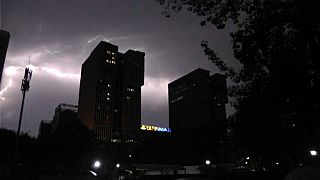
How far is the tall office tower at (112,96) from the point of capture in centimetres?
14450

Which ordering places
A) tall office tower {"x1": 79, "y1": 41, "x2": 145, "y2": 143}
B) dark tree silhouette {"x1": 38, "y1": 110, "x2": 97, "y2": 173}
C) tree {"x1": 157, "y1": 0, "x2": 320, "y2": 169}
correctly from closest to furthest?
tree {"x1": 157, "y1": 0, "x2": 320, "y2": 169} < dark tree silhouette {"x1": 38, "y1": 110, "x2": 97, "y2": 173} < tall office tower {"x1": 79, "y1": 41, "x2": 145, "y2": 143}

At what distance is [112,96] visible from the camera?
493 ft

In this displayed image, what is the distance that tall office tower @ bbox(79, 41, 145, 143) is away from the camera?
144500 millimetres

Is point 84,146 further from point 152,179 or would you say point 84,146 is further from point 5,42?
point 5,42

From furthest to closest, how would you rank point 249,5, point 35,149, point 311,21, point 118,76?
point 118,76 < point 35,149 < point 249,5 < point 311,21

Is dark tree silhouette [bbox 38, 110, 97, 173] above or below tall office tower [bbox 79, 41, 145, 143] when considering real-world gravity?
below

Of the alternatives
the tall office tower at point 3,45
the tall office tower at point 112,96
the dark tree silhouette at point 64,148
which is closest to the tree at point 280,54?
the tall office tower at point 3,45

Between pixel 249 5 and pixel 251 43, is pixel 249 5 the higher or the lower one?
the higher one

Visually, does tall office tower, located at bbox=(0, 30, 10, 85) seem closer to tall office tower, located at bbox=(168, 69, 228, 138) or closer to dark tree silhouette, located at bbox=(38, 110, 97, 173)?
dark tree silhouette, located at bbox=(38, 110, 97, 173)

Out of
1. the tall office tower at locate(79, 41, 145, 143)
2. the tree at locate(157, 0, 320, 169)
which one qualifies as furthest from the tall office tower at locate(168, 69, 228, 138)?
the tree at locate(157, 0, 320, 169)

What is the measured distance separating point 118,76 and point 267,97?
143 metres

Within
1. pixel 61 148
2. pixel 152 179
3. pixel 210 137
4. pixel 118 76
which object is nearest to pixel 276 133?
pixel 152 179

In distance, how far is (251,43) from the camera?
50.0 ft

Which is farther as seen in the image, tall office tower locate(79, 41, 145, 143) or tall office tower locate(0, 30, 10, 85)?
tall office tower locate(79, 41, 145, 143)
